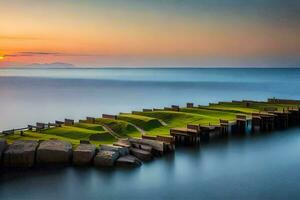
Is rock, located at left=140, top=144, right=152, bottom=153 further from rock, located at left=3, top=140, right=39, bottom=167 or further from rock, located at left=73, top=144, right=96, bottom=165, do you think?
rock, located at left=3, top=140, right=39, bottom=167

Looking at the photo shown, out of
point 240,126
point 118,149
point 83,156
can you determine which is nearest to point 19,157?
point 83,156

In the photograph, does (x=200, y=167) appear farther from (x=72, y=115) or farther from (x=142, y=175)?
(x=72, y=115)

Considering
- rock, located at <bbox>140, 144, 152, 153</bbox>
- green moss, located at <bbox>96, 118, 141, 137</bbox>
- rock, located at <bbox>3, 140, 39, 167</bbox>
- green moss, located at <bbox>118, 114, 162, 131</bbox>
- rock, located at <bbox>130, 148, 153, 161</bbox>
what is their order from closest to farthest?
rock, located at <bbox>3, 140, 39, 167</bbox>, rock, located at <bbox>130, 148, 153, 161</bbox>, rock, located at <bbox>140, 144, 152, 153</bbox>, green moss, located at <bbox>96, 118, 141, 137</bbox>, green moss, located at <bbox>118, 114, 162, 131</bbox>

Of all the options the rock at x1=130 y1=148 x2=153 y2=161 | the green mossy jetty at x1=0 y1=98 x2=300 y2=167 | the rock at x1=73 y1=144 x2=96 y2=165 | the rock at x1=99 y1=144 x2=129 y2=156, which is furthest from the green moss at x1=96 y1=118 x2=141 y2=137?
the rock at x1=73 y1=144 x2=96 y2=165

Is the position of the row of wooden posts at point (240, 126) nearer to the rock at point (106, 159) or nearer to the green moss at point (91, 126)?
the green moss at point (91, 126)

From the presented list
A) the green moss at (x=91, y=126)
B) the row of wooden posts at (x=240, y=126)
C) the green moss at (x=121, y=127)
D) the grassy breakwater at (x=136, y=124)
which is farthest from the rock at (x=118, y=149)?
the row of wooden posts at (x=240, y=126)

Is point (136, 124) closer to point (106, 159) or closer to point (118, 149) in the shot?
point (118, 149)

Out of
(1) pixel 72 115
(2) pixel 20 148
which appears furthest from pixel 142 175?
(1) pixel 72 115
